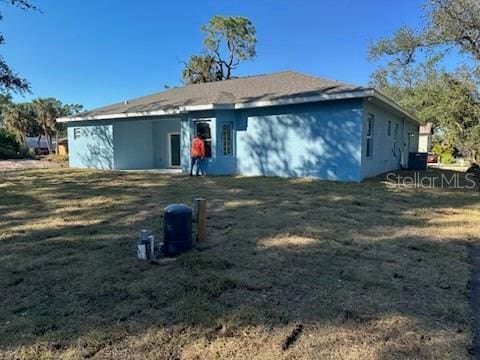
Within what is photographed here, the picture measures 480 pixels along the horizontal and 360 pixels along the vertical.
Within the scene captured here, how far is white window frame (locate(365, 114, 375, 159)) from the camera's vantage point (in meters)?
13.1

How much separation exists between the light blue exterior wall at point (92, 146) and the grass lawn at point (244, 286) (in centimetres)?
1124

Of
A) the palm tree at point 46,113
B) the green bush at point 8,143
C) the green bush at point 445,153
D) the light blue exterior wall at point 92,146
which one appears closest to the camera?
the light blue exterior wall at point 92,146

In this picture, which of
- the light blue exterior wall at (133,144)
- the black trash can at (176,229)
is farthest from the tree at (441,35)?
the black trash can at (176,229)

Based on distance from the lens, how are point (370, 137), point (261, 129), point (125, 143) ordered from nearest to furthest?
→ point (370, 137)
point (261, 129)
point (125, 143)

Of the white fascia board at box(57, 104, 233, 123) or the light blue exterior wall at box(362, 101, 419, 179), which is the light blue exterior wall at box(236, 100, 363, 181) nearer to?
the light blue exterior wall at box(362, 101, 419, 179)

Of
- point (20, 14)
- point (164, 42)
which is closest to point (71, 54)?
point (164, 42)

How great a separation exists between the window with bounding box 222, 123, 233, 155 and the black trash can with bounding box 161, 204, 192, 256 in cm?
1019

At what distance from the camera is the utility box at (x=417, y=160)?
64.0 ft

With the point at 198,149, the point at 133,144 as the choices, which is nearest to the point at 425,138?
the point at 133,144

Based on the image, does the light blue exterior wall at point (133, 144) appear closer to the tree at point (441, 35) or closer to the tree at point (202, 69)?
the tree at point (441, 35)

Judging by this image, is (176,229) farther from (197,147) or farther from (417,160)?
(417,160)

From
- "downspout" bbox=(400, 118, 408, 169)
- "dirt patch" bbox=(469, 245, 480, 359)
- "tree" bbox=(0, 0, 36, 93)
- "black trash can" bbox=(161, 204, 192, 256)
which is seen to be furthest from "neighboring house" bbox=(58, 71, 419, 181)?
"black trash can" bbox=(161, 204, 192, 256)

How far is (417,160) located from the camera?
19.6m

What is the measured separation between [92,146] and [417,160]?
18.0 meters
